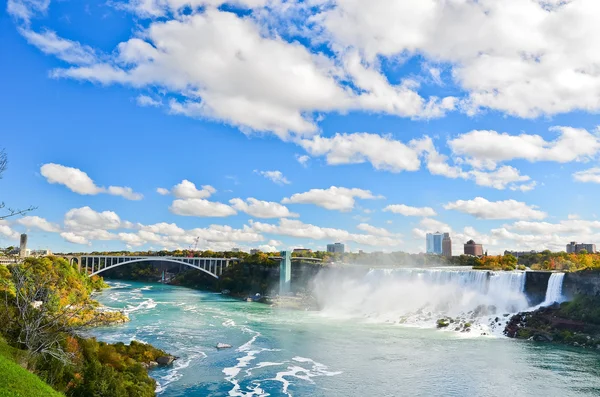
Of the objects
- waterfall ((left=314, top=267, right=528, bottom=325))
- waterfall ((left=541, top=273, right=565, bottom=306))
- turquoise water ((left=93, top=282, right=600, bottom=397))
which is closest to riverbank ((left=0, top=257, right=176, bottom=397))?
turquoise water ((left=93, top=282, right=600, bottom=397))

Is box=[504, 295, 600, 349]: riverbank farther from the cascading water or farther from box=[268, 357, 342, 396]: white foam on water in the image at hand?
box=[268, 357, 342, 396]: white foam on water

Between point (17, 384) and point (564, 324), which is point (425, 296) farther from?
point (17, 384)

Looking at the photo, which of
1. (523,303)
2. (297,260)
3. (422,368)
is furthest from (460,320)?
(297,260)

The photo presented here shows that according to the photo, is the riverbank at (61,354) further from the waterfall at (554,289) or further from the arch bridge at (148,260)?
the arch bridge at (148,260)

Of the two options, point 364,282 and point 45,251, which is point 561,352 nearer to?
point 364,282

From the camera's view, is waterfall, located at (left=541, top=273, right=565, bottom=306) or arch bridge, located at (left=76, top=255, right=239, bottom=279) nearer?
waterfall, located at (left=541, top=273, right=565, bottom=306)

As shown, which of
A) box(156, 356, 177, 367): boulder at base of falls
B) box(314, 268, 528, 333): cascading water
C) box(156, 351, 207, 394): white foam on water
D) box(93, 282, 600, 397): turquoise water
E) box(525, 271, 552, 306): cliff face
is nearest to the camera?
box(156, 351, 207, 394): white foam on water
